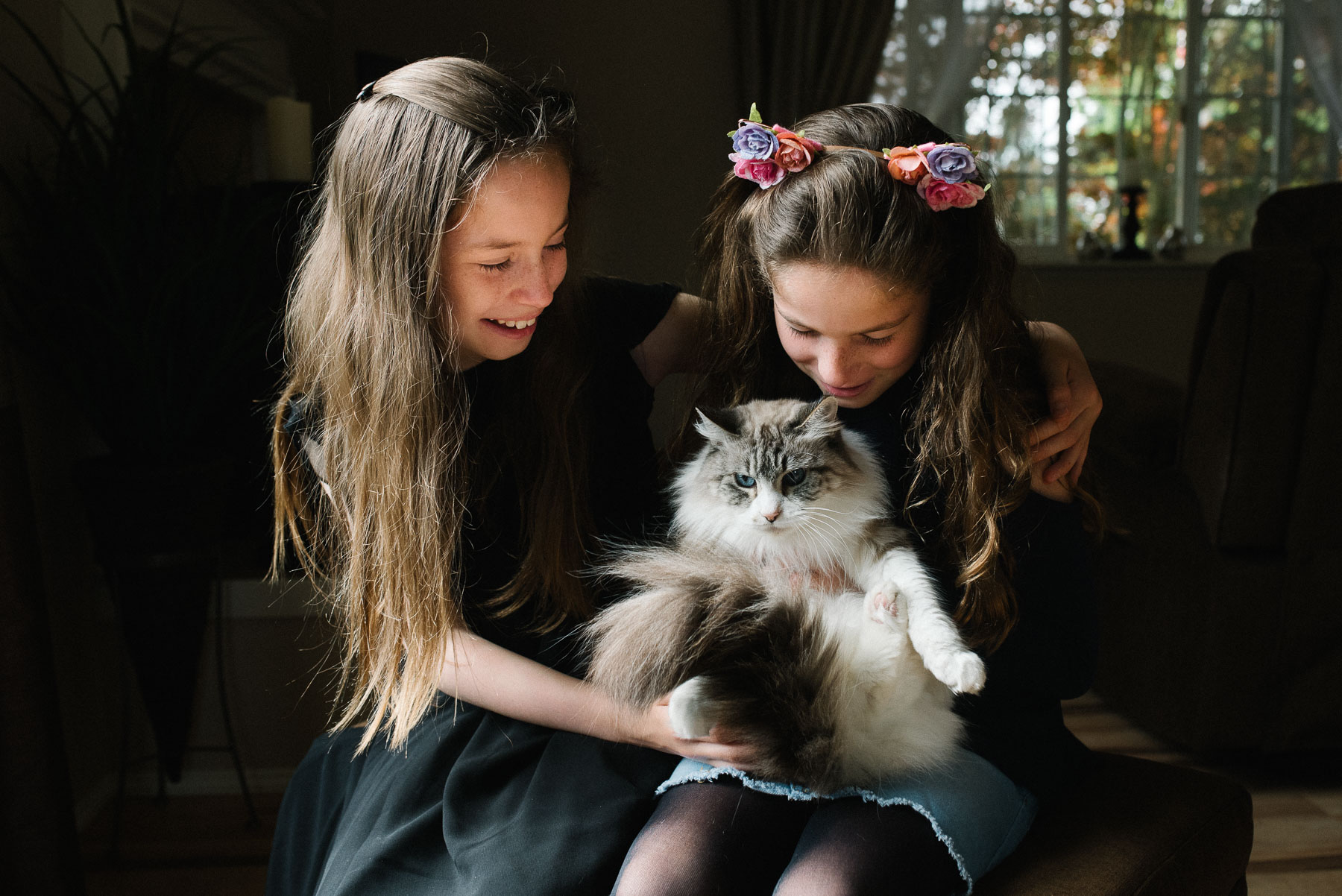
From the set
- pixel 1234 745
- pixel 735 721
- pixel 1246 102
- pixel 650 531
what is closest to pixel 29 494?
pixel 650 531

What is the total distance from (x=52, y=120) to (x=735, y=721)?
→ 165 cm

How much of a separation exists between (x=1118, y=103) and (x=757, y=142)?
14.3 feet

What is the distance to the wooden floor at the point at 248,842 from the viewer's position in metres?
1.89

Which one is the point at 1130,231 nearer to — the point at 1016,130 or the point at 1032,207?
the point at 1032,207

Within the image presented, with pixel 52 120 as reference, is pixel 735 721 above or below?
below

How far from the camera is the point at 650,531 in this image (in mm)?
1299

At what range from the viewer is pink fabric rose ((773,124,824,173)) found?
114cm

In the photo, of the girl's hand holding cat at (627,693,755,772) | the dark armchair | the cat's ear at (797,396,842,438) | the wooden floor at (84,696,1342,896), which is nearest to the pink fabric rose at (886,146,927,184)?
the cat's ear at (797,396,842,438)

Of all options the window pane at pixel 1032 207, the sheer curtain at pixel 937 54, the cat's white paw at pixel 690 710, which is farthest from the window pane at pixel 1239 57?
the cat's white paw at pixel 690 710

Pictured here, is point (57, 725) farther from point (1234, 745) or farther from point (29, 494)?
point (1234, 745)

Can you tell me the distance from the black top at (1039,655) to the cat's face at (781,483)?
0.38ft

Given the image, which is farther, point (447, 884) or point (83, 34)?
point (83, 34)

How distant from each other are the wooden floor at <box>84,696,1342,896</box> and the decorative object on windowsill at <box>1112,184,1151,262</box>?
3.06m

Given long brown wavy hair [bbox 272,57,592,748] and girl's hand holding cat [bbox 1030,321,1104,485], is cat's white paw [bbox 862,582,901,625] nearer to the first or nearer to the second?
girl's hand holding cat [bbox 1030,321,1104,485]
